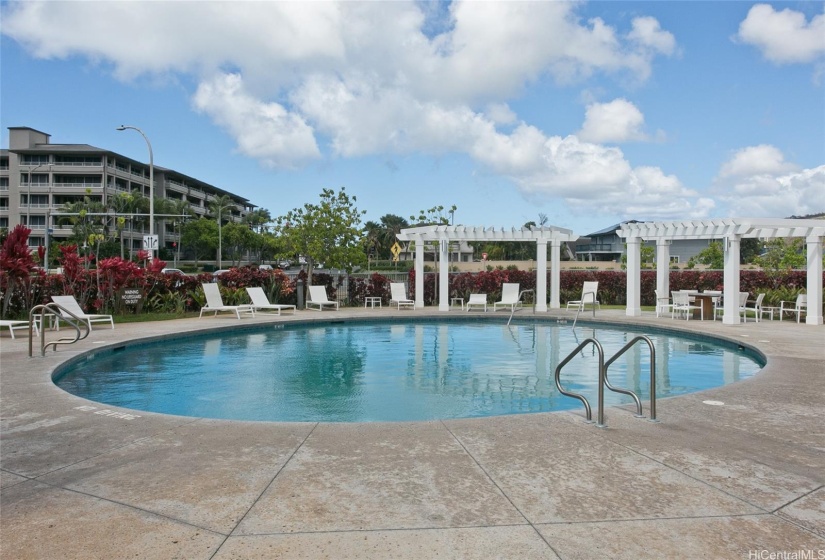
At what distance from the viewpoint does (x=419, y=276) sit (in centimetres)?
2217

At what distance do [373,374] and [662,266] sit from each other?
13455 millimetres

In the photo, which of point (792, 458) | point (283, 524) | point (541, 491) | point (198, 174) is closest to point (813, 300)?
point (792, 458)

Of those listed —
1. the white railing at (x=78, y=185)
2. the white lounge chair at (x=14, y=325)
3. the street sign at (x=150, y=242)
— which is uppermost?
the white railing at (x=78, y=185)

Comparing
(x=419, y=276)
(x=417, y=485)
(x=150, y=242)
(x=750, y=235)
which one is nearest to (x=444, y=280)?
(x=419, y=276)

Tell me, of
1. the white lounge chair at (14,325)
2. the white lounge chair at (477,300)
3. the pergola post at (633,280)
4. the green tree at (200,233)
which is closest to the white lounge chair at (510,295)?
the white lounge chair at (477,300)

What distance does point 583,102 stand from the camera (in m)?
18.0

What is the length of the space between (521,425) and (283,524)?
2713 mm

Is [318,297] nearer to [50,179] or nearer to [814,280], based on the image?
[814,280]

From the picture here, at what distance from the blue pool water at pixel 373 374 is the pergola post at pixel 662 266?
15.5 ft

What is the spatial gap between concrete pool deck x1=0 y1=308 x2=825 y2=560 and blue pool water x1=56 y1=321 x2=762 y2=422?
179cm

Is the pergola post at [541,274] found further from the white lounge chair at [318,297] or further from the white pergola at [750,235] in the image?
the white lounge chair at [318,297]

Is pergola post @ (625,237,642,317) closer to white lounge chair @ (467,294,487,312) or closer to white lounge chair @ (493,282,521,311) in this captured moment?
white lounge chair @ (493,282,521,311)

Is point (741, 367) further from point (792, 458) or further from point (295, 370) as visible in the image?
point (295, 370)

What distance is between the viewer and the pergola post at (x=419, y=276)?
71.8ft
